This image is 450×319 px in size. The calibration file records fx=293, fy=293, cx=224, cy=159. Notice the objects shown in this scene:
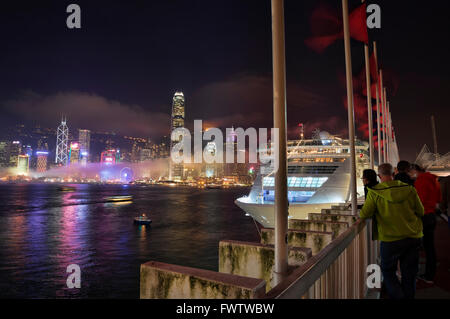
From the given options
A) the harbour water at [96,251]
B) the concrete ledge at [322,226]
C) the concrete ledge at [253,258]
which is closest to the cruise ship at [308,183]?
the harbour water at [96,251]

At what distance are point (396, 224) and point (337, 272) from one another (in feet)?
3.94

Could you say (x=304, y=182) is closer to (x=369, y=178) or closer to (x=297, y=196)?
(x=297, y=196)

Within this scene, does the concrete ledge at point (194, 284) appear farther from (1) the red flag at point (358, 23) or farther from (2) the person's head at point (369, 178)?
(1) the red flag at point (358, 23)

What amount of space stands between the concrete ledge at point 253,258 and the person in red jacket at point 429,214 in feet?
8.72

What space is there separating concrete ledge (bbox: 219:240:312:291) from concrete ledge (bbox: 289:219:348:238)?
6.51 feet

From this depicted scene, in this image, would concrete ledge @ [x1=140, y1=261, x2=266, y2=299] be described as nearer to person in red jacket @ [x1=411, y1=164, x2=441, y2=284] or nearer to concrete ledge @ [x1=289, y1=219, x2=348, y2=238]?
concrete ledge @ [x1=289, y1=219, x2=348, y2=238]

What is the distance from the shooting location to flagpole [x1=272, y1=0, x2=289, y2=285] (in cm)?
355

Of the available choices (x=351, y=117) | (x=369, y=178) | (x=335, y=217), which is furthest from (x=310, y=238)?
(x=351, y=117)

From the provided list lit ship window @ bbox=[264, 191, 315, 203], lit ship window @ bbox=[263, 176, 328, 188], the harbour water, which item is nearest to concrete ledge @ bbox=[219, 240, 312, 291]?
the harbour water

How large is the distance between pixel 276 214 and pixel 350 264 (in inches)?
52.1
